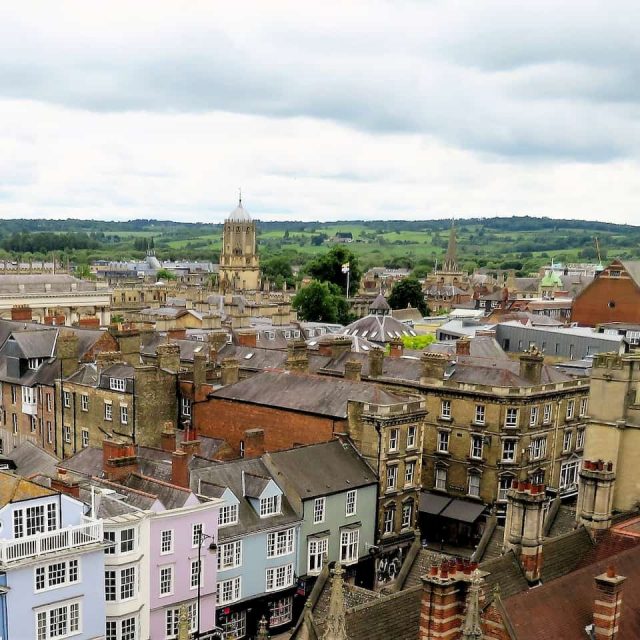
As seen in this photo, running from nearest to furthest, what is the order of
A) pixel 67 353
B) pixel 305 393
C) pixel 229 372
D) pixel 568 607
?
pixel 568 607 → pixel 305 393 → pixel 229 372 → pixel 67 353

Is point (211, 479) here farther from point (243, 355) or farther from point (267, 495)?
point (243, 355)

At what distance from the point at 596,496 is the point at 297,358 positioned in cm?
2828

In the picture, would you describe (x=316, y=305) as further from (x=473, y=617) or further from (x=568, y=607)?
(x=473, y=617)

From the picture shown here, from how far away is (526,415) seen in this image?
49.1m

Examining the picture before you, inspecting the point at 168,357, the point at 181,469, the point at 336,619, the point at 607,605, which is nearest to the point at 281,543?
the point at 181,469

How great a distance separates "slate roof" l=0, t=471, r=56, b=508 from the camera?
28.0 meters

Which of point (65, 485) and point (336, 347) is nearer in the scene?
point (65, 485)

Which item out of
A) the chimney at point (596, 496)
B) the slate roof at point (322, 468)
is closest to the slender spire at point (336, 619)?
the chimney at point (596, 496)

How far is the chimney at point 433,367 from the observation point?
50.8 m

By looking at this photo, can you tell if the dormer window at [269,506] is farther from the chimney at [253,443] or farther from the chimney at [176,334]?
the chimney at [176,334]

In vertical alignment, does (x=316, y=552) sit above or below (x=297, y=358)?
below

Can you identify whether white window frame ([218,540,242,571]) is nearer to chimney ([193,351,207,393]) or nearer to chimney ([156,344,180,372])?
chimney ([193,351,207,393])

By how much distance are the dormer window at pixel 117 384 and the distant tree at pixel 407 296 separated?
93608 mm

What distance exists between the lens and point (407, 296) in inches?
5522
